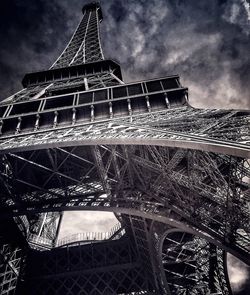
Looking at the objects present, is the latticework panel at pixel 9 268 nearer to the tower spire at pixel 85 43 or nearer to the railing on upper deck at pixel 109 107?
the railing on upper deck at pixel 109 107

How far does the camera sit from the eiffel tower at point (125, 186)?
743 cm

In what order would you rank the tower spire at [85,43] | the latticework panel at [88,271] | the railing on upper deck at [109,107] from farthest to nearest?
1. the tower spire at [85,43]
2. the latticework panel at [88,271]
3. the railing on upper deck at [109,107]

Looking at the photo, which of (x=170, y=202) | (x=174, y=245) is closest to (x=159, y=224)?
(x=170, y=202)

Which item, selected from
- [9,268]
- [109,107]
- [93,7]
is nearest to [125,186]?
[109,107]

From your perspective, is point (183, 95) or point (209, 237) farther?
point (183, 95)

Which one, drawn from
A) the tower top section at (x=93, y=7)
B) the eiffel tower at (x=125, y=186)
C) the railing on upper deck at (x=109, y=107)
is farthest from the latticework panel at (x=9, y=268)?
the tower top section at (x=93, y=7)

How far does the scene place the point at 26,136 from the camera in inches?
500

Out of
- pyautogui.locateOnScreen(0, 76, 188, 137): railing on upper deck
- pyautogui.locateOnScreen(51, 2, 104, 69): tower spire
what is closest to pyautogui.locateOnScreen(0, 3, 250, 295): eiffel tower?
pyautogui.locateOnScreen(0, 76, 188, 137): railing on upper deck

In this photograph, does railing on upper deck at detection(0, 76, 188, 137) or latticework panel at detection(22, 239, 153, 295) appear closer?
railing on upper deck at detection(0, 76, 188, 137)

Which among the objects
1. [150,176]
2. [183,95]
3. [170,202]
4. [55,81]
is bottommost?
[170,202]

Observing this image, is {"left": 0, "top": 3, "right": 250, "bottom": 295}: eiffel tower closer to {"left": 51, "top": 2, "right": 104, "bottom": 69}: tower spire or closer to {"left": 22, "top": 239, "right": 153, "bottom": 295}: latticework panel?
{"left": 22, "top": 239, "right": 153, "bottom": 295}: latticework panel

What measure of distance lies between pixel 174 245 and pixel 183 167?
19.3ft

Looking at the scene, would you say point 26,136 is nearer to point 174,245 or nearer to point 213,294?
point 174,245

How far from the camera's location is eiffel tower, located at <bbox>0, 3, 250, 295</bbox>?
24.4ft
